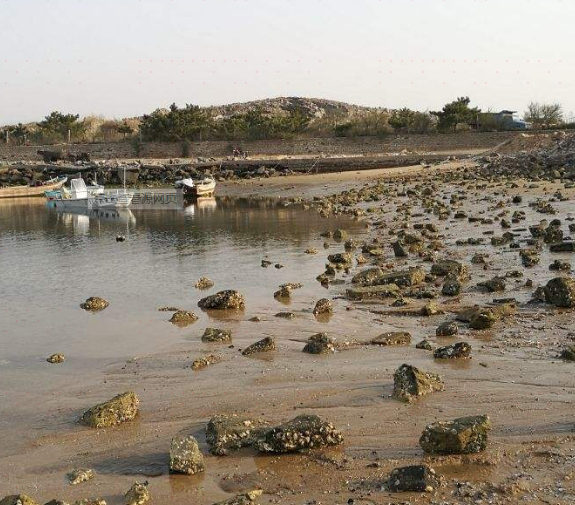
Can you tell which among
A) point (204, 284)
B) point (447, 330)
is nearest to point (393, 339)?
point (447, 330)

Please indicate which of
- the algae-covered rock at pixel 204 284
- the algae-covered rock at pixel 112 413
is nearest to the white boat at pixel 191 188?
the algae-covered rock at pixel 204 284

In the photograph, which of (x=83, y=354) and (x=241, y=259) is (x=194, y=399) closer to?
(x=83, y=354)

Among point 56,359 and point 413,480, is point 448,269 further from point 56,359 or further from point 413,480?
point 413,480

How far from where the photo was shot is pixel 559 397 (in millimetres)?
10500

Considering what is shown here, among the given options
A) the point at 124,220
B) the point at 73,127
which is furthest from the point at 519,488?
the point at 73,127

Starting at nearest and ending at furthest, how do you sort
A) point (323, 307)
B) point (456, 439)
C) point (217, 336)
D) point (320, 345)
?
point (456, 439) → point (320, 345) → point (217, 336) → point (323, 307)

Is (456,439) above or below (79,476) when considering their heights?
above

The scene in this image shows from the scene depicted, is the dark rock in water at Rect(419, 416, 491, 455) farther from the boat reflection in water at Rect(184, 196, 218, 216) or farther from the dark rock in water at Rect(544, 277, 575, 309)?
the boat reflection in water at Rect(184, 196, 218, 216)

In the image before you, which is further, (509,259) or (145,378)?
(509,259)

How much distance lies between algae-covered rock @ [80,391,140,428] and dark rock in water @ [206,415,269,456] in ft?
5.25

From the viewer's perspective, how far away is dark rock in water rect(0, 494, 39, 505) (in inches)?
302

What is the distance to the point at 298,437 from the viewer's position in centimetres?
903

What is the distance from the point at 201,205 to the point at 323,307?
127 feet

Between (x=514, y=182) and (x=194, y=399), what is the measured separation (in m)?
39.6
